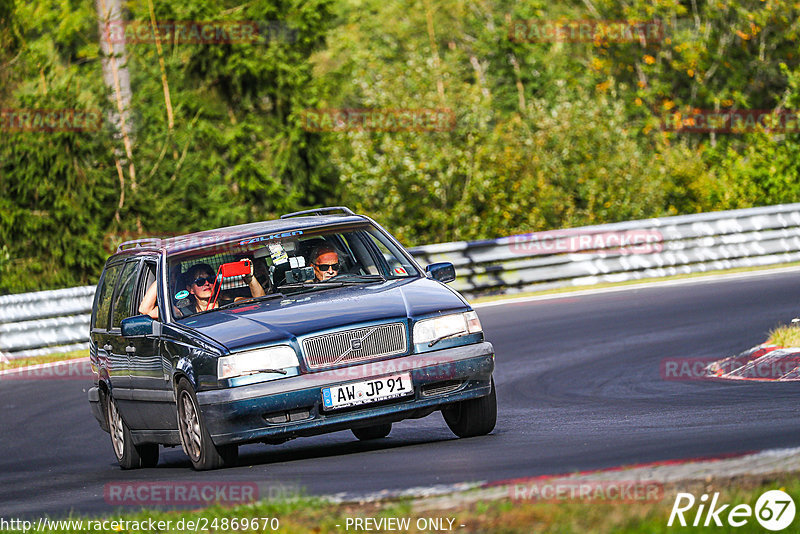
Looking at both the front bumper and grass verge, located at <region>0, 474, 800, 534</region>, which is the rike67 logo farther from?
the front bumper

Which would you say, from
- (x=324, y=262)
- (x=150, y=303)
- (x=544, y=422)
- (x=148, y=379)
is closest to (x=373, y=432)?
(x=544, y=422)

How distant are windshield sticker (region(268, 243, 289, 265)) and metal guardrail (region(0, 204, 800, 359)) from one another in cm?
1146

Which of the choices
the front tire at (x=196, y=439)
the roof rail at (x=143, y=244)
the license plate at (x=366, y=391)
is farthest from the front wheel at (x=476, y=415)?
the roof rail at (x=143, y=244)

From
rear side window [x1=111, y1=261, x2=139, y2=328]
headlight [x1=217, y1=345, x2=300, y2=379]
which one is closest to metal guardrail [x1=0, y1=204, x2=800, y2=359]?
rear side window [x1=111, y1=261, x2=139, y2=328]

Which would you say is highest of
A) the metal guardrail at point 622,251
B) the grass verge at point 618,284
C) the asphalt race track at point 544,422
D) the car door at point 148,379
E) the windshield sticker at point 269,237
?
the windshield sticker at point 269,237

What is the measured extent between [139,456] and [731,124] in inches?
1401

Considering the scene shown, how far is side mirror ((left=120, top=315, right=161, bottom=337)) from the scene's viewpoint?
9130mm

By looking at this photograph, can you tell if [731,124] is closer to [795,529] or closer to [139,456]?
[139,456]

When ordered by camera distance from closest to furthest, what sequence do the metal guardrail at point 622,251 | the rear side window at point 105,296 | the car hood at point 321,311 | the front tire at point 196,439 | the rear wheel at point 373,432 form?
the car hood at point 321,311, the front tire at point 196,439, the rear wheel at point 373,432, the rear side window at point 105,296, the metal guardrail at point 622,251

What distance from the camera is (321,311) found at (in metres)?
8.42

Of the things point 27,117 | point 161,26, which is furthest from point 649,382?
point 161,26

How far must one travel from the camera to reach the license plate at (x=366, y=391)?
812 cm

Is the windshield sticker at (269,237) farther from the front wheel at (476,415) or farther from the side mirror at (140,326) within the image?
the front wheel at (476,415)

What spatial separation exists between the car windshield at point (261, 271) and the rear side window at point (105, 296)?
61.6 inches
